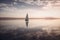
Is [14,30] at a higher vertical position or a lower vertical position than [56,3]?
lower

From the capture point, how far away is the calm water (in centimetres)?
143

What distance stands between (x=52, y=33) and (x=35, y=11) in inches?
13.7

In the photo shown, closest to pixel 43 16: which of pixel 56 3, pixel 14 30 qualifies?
pixel 56 3

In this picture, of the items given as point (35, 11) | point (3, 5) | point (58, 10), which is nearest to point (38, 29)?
point (35, 11)

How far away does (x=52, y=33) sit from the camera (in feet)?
4.73

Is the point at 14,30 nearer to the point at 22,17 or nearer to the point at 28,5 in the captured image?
the point at 22,17

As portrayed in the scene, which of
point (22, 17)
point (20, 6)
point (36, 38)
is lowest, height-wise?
point (36, 38)

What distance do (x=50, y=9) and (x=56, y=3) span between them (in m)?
0.11

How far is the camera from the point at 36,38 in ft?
4.71

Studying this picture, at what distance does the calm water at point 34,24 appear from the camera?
143 cm

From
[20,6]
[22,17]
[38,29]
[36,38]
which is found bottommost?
[36,38]

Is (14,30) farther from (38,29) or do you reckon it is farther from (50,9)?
(50,9)

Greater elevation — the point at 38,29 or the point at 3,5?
the point at 3,5

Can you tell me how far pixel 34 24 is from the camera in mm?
1439
